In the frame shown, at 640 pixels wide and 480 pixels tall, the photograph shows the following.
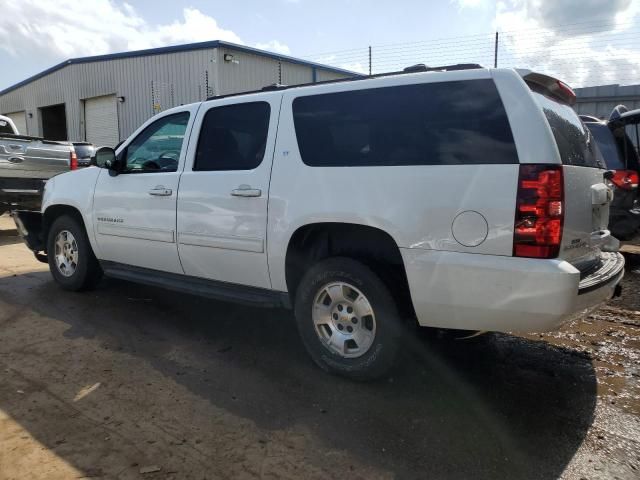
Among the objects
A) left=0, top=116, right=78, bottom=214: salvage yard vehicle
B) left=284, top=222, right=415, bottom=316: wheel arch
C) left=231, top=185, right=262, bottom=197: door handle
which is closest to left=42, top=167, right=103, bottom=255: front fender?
left=231, top=185, right=262, bottom=197: door handle

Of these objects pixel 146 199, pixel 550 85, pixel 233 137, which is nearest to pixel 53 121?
pixel 146 199

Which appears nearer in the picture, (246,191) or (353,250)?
(353,250)

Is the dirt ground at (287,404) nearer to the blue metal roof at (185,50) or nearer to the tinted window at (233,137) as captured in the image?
the tinted window at (233,137)

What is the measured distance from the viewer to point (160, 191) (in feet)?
14.8

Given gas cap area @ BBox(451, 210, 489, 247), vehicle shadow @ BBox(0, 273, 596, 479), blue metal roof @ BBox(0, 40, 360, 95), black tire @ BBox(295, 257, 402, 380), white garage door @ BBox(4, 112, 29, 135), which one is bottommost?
vehicle shadow @ BBox(0, 273, 596, 479)

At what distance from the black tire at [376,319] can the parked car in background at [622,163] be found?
172 inches

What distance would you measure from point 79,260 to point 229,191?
2501 millimetres

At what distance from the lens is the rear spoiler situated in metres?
3.08

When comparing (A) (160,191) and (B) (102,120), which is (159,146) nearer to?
(A) (160,191)

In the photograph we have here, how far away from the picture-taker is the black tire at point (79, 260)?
17.9 ft

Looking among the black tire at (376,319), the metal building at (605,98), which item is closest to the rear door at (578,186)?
the black tire at (376,319)

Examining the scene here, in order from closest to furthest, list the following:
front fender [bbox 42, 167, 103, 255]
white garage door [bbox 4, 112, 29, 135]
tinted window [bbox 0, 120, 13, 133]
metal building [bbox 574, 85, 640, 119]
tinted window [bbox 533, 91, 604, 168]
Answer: tinted window [bbox 533, 91, 604, 168], front fender [bbox 42, 167, 103, 255], tinted window [bbox 0, 120, 13, 133], metal building [bbox 574, 85, 640, 119], white garage door [bbox 4, 112, 29, 135]

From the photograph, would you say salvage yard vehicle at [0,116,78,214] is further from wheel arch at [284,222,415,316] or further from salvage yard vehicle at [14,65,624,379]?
wheel arch at [284,222,415,316]

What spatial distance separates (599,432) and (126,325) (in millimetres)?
3823
